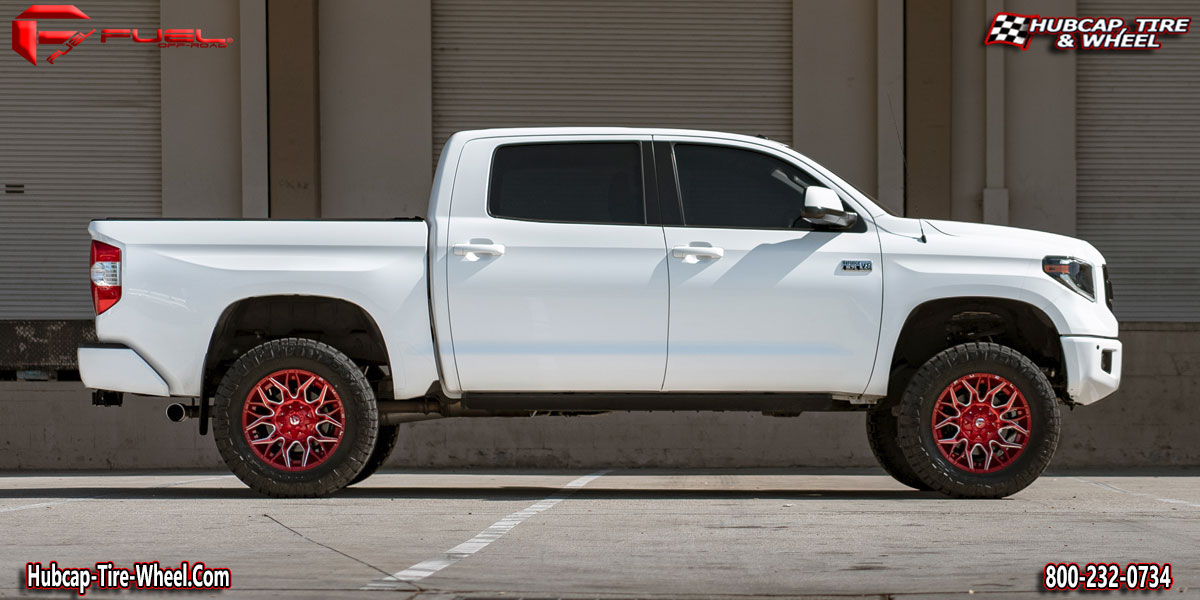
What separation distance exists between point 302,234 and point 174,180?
777cm

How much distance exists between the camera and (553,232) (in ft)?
26.7

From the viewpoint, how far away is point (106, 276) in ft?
26.5

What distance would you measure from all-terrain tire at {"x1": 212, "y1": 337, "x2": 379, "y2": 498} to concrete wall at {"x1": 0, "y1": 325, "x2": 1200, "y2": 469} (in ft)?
19.6

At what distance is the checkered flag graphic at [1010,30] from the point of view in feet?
50.5

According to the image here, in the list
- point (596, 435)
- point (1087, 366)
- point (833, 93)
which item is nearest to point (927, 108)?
point (833, 93)

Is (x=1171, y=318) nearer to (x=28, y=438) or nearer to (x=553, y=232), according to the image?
(x=553, y=232)

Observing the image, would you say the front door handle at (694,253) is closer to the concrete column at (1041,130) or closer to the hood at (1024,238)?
the hood at (1024,238)

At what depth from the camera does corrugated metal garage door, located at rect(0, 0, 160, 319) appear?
15305 mm

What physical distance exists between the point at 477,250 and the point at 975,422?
2.86 meters

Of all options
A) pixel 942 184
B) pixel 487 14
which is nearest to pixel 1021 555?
pixel 942 184

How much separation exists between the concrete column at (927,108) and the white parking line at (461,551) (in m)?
7.66

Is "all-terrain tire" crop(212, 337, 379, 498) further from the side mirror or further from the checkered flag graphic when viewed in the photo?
the checkered flag graphic

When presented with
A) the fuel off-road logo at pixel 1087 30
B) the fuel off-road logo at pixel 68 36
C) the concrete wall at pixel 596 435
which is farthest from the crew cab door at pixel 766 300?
the fuel off-road logo at pixel 68 36

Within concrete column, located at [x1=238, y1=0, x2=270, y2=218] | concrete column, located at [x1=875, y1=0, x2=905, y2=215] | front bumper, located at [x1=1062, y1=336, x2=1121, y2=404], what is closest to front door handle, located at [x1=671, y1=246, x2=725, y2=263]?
front bumper, located at [x1=1062, y1=336, x2=1121, y2=404]
